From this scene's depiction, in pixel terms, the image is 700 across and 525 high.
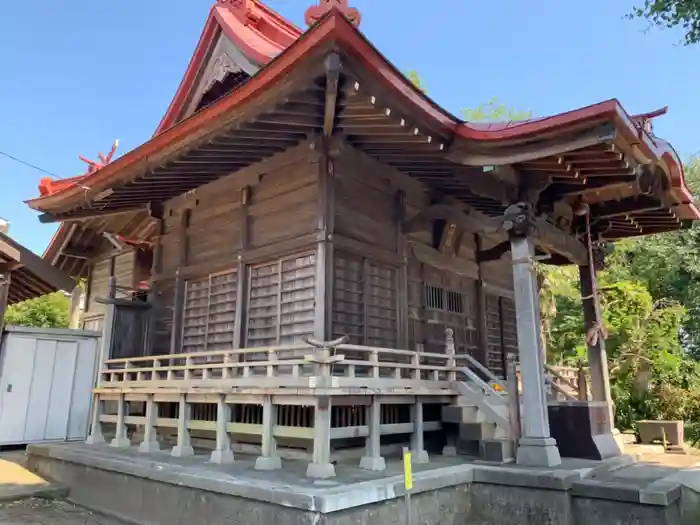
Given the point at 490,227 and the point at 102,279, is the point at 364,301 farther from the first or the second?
the point at 102,279

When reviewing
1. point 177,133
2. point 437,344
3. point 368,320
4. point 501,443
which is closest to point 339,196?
point 368,320

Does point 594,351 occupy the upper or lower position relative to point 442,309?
lower

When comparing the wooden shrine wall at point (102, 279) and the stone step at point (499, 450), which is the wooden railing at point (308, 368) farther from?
the wooden shrine wall at point (102, 279)

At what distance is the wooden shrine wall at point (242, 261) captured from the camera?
8148 millimetres

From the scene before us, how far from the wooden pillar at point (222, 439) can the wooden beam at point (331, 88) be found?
3777 mm

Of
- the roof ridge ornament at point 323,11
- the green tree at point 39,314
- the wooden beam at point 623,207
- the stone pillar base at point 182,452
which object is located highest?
the roof ridge ornament at point 323,11

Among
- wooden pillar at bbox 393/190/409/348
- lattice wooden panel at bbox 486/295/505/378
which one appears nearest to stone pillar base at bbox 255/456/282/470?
wooden pillar at bbox 393/190/409/348

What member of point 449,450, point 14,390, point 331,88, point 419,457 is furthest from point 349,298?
point 14,390

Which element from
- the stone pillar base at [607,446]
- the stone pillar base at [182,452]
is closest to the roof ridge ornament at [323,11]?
the stone pillar base at [182,452]

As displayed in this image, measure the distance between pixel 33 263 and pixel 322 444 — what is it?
6.67 meters

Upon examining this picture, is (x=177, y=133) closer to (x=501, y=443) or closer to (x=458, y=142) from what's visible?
(x=458, y=142)

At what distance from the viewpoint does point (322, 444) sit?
5.92 m

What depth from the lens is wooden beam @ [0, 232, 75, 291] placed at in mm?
9297

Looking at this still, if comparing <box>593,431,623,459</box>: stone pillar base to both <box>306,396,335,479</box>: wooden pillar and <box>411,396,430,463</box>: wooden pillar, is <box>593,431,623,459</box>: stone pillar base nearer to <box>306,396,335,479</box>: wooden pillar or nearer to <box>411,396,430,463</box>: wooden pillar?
<box>411,396,430,463</box>: wooden pillar
